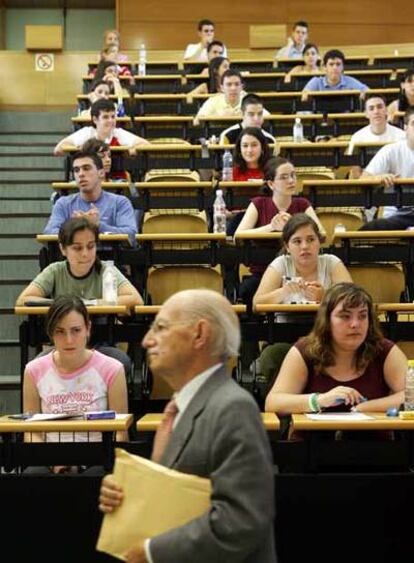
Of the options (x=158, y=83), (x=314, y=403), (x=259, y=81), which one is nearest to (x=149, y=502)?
(x=314, y=403)

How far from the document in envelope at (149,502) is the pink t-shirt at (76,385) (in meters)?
2.11

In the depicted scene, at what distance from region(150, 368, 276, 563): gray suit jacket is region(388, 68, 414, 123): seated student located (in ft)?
24.4

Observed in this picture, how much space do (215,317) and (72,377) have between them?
2222 millimetres

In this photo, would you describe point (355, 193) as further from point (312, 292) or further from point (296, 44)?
point (296, 44)

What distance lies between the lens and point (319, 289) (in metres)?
4.97

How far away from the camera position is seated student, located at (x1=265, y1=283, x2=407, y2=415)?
389 centimetres

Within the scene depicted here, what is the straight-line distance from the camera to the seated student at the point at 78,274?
5.19m

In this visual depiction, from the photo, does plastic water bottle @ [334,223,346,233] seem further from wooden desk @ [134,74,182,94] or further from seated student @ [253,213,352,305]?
wooden desk @ [134,74,182,94]

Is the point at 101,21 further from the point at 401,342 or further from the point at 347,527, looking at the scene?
the point at 347,527

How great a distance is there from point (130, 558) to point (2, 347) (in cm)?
408

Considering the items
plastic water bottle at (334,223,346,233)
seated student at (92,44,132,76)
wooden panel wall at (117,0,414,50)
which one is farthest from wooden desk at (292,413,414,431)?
wooden panel wall at (117,0,414,50)

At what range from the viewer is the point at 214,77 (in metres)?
11.2

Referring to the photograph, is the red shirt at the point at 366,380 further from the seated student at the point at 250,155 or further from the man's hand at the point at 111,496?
the seated student at the point at 250,155

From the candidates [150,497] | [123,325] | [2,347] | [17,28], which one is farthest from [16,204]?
[17,28]
